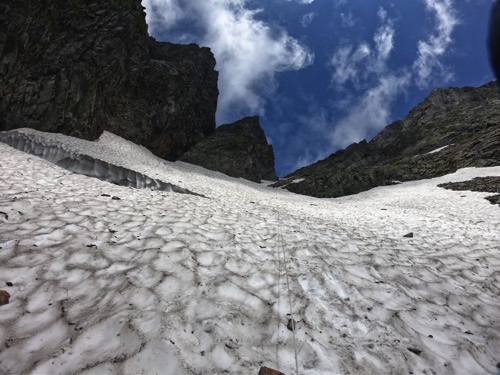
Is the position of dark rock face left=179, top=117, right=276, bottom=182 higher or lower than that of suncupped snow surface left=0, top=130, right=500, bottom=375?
higher

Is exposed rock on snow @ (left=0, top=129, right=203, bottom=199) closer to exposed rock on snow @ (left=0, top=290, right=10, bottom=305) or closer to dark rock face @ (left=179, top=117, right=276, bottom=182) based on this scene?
exposed rock on snow @ (left=0, top=290, right=10, bottom=305)

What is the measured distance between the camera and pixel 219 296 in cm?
381

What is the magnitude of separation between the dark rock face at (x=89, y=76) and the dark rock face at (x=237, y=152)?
4432 mm

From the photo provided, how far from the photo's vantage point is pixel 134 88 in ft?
128

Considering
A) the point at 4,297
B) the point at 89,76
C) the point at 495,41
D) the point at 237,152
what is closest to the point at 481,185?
the point at 495,41

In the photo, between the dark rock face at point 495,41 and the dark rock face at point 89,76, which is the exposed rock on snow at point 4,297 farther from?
the dark rock face at point 89,76

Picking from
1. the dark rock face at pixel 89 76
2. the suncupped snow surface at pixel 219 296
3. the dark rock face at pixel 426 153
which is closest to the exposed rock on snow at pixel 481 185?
the dark rock face at pixel 426 153

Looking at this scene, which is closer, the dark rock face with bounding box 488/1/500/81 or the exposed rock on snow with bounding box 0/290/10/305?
the exposed rock on snow with bounding box 0/290/10/305

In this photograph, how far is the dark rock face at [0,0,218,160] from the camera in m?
22.4

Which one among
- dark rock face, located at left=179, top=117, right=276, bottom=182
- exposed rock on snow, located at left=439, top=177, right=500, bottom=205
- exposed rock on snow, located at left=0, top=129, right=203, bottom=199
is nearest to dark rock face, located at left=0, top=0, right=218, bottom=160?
dark rock face, located at left=179, top=117, right=276, bottom=182

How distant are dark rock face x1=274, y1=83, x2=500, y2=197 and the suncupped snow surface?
3231cm

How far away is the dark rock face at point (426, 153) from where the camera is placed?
3608 centimetres

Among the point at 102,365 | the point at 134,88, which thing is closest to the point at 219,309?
the point at 102,365

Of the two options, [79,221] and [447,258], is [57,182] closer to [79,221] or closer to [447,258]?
[79,221]
